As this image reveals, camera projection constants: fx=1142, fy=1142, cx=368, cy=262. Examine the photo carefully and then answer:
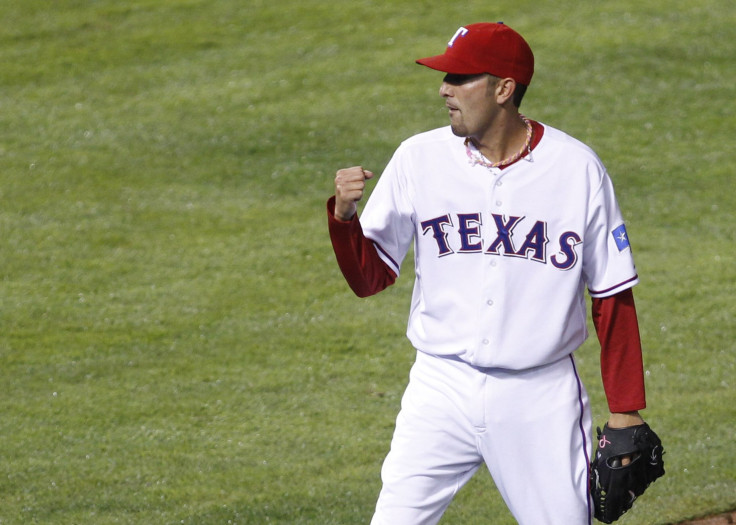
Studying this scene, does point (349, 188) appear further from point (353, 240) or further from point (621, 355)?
point (621, 355)

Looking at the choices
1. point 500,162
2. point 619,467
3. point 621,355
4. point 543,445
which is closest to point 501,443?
point 543,445

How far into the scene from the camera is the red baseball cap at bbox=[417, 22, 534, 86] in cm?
390

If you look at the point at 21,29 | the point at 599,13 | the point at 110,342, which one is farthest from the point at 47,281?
the point at 599,13

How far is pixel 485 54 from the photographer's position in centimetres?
391

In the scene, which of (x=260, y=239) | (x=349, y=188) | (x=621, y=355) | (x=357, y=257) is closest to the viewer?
(x=349, y=188)

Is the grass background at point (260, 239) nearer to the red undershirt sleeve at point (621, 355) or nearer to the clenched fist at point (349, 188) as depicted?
the red undershirt sleeve at point (621, 355)

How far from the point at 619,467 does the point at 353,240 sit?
3.88 feet

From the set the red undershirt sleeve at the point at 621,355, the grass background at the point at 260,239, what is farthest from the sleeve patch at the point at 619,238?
the grass background at the point at 260,239

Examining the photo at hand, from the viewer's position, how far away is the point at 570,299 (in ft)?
12.9

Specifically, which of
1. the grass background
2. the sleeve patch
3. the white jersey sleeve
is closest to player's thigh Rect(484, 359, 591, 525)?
the white jersey sleeve

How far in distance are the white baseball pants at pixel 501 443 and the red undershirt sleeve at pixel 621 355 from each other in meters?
0.12

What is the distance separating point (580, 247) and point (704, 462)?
3.31m

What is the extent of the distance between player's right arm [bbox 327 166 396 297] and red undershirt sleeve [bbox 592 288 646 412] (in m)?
Result: 0.80

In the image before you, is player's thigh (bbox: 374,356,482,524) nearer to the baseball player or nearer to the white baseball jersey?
the baseball player
